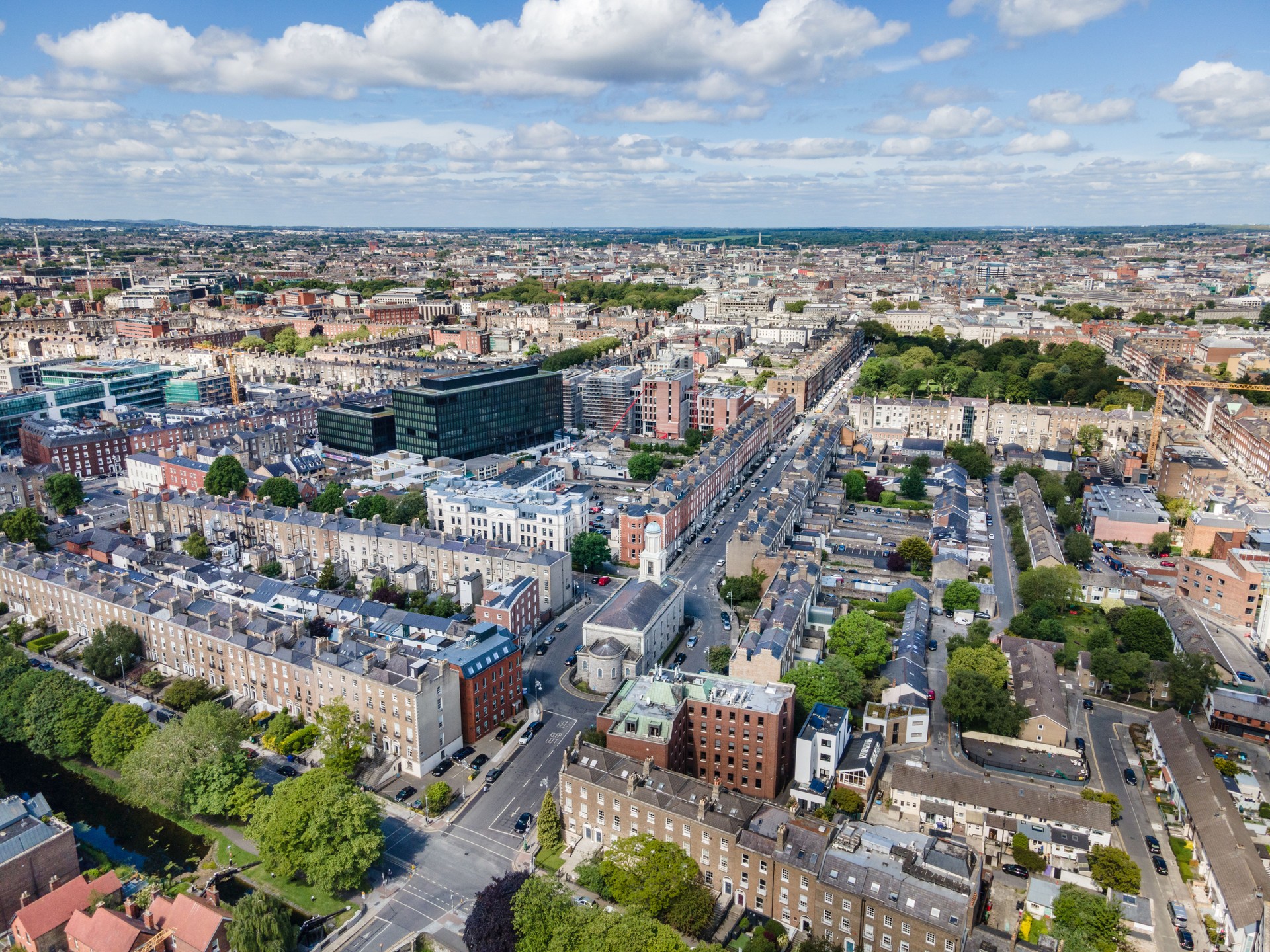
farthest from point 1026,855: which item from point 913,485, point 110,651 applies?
point 913,485

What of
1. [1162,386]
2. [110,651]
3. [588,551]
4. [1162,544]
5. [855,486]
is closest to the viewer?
[110,651]

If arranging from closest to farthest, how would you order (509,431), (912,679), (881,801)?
(881,801)
(912,679)
(509,431)

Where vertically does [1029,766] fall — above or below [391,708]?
below

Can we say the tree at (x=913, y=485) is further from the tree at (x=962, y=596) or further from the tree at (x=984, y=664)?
the tree at (x=984, y=664)

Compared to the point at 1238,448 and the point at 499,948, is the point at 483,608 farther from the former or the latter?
the point at 1238,448

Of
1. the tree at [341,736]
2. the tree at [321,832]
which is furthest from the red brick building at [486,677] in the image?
the tree at [321,832]

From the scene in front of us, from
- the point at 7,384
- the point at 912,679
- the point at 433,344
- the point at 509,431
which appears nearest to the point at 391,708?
the point at 912,679

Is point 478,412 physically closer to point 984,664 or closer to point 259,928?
point 984,664
